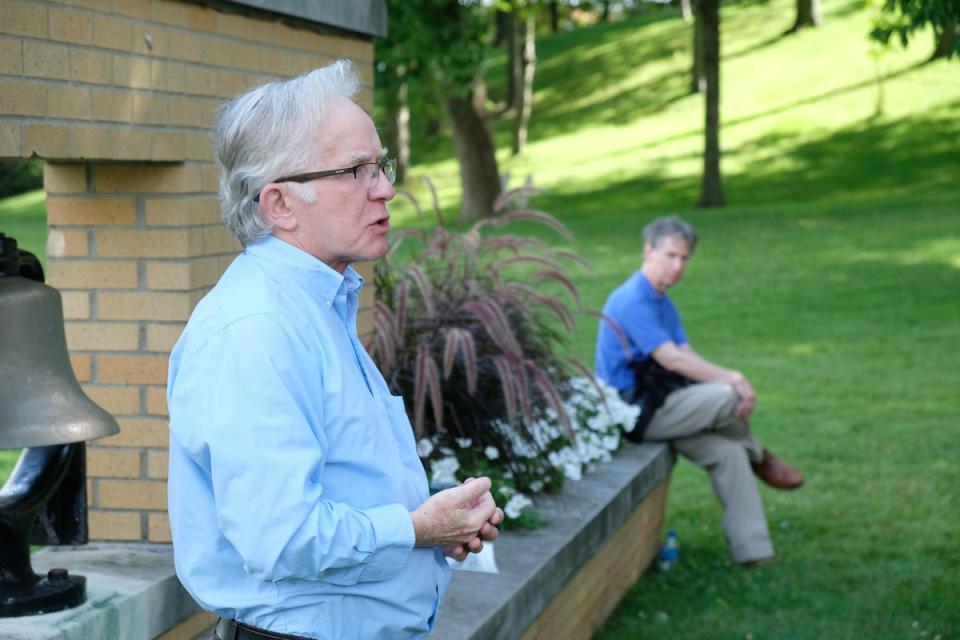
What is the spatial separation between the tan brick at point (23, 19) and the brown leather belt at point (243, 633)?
1413mm

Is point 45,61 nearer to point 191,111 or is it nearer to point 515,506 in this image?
point 191,111

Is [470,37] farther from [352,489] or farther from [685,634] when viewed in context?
[352,489]

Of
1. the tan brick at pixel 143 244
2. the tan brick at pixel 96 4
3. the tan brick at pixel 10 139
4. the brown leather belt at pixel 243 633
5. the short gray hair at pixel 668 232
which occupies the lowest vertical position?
the brown leather belt at pixel 243 633

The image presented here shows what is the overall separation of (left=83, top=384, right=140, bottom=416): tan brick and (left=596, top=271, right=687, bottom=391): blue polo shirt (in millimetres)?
3317

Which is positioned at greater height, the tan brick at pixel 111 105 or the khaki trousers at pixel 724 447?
the tan brick at pixel 111 105

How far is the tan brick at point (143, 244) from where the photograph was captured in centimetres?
356

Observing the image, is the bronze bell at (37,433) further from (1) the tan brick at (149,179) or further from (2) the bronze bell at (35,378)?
(1) the tan brick at (149,179)

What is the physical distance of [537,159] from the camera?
107 feet

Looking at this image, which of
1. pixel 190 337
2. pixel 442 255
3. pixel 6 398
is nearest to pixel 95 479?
pixel 6 398

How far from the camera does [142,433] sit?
366 cm

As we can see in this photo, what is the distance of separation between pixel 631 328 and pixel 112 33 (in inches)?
153

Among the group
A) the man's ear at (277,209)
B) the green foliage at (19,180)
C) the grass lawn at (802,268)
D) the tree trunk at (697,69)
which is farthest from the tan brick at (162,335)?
the green foliage at (19,180)

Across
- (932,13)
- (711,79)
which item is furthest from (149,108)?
(711,79)

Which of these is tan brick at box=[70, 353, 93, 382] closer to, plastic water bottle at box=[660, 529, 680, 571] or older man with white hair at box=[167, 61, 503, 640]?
older man with white hair at box=[167, 61, 503, 640]
